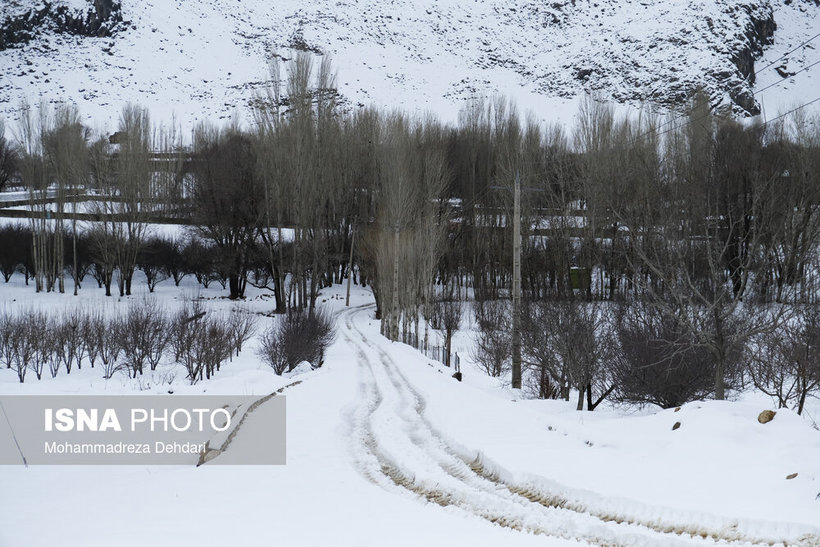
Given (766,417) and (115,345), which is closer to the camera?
(766,417)

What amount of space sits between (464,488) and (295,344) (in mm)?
14380

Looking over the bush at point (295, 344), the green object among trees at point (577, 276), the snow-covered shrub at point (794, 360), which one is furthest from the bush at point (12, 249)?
the snow-covered shrub at point (794, 360)

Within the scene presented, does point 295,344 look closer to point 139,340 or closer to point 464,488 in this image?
point 139,340

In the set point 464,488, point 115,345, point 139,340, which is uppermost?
point 464,488

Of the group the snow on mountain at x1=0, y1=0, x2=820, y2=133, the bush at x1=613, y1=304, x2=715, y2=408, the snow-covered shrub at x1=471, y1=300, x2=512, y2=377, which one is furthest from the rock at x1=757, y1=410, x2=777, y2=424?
the snow on mountain at x1=0, y1=0, x2=820, y2=133

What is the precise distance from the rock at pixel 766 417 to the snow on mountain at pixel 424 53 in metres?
84.0

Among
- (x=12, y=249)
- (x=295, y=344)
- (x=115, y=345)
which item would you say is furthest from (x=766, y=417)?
(x=12, y=249)

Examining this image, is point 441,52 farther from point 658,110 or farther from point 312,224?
point 312,224

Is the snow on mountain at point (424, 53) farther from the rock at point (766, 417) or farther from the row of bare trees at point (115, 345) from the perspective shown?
the rock at point (766, 417)

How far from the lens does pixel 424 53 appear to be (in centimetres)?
12519

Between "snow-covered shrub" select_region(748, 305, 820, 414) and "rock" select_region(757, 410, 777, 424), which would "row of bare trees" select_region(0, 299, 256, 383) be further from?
"snow-covered shrub" select_region(748, 305, 820, 414)

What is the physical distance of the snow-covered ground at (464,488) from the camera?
232 inches

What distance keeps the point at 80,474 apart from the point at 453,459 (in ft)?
16.0

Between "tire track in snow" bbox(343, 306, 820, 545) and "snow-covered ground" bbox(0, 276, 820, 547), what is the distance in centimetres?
2
